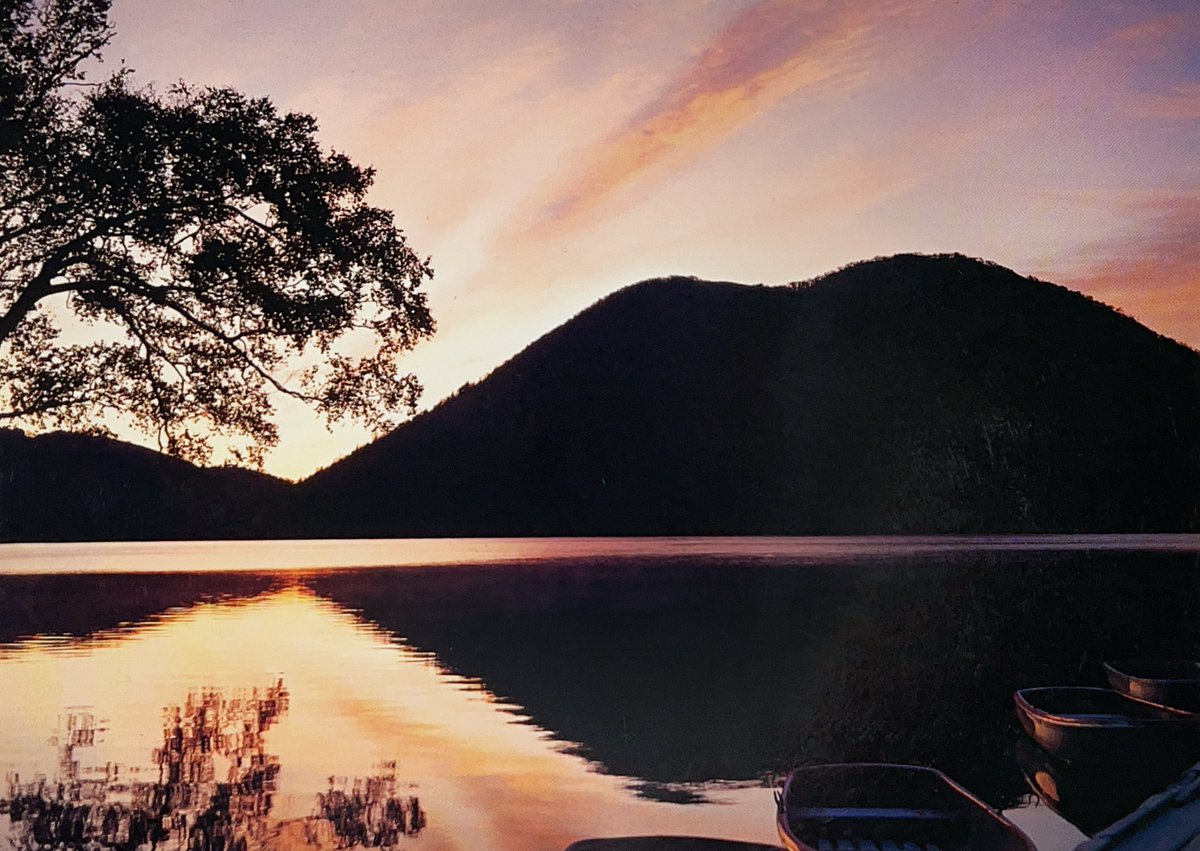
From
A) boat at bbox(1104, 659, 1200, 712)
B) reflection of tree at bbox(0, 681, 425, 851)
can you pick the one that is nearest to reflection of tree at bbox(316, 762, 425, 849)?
reflection of tree at bbox(0, 681, 425, 851)

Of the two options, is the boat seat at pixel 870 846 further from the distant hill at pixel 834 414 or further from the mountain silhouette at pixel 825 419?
the distant hill at pixel 834 414

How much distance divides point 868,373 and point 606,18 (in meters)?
35.2

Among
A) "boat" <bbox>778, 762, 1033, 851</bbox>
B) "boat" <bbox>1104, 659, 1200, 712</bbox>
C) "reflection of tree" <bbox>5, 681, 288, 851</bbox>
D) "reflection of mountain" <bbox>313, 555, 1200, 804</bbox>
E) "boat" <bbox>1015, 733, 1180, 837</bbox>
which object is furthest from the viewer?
"reflection of mountain" <bbox>313, 555, 1200, 804</bbox>

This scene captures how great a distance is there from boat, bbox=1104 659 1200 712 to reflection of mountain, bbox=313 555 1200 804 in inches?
63.4

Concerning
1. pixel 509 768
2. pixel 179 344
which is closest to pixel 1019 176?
pixel 509 768

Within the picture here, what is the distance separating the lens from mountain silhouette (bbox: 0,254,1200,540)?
118ft

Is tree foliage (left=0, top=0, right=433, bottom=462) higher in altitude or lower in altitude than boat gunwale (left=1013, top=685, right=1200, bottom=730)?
higher

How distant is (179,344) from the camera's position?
8.73 meters

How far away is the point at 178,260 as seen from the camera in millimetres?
8430

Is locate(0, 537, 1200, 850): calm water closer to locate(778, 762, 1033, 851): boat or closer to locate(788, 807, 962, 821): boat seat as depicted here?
locate(778, 762, 1033, 851): boat

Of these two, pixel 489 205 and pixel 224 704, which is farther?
pixel 224 704

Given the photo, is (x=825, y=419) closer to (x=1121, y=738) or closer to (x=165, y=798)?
(x=1121, y=738)

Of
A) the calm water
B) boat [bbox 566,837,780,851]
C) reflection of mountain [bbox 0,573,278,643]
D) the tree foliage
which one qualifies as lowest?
the calm water

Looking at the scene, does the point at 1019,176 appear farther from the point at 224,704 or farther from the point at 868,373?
the point at 868,373
